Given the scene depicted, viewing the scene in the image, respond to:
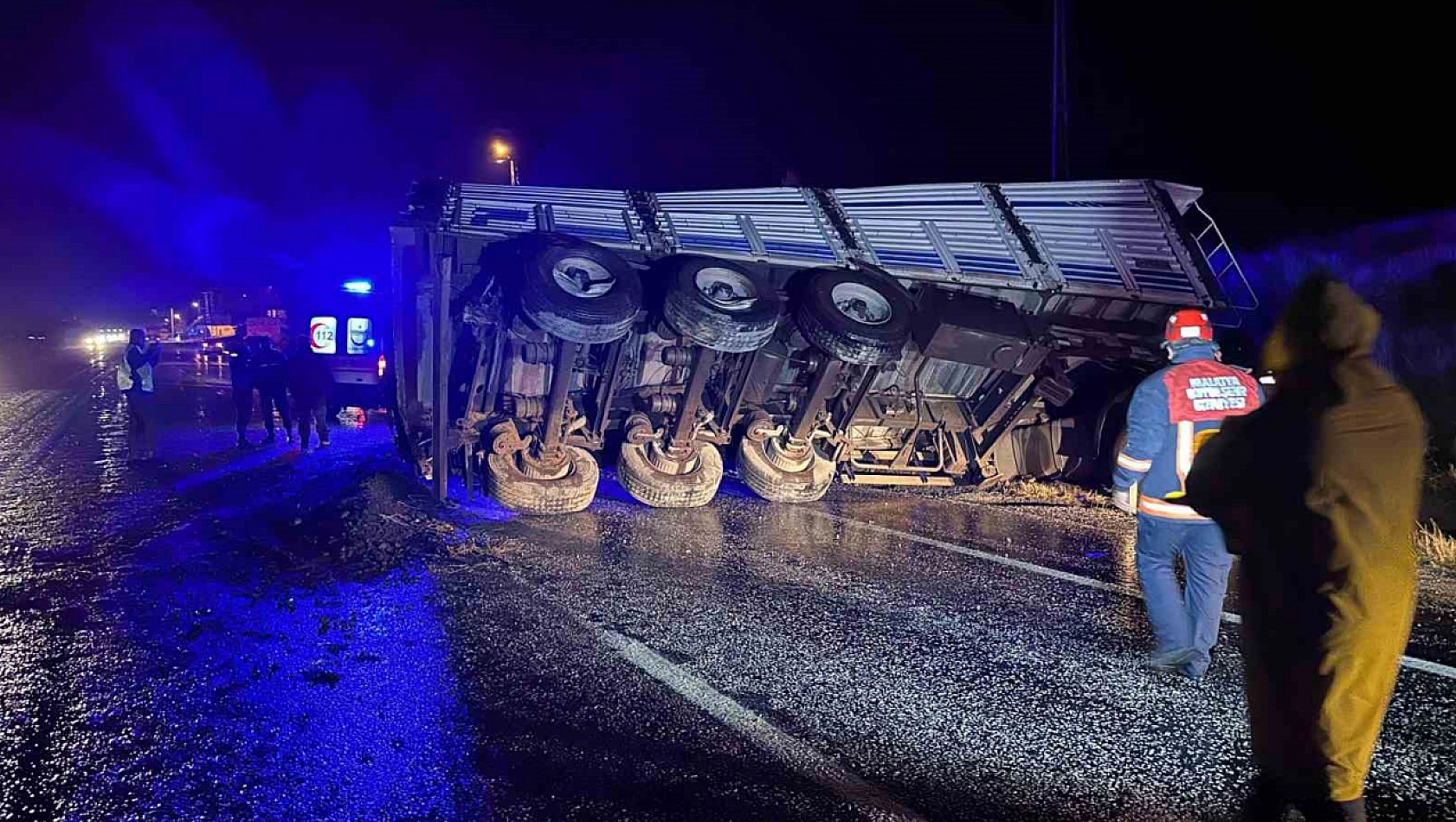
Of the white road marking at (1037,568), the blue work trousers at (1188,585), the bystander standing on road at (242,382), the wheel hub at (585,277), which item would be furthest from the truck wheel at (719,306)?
the bystander standing on road at (242,382)

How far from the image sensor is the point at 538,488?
5.63 metres

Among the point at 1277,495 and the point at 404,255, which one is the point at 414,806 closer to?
the point at 1277,495

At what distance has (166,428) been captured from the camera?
10.4m

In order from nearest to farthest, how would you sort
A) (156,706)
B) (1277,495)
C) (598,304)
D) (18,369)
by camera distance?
(1277,495) → (156,706) → (598,304) → (18,369)

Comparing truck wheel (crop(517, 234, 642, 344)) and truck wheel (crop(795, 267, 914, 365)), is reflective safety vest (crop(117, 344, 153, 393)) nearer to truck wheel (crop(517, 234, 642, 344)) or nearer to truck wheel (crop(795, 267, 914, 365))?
truck wheel (crop(517, 234, 642, 344))

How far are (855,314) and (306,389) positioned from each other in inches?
274

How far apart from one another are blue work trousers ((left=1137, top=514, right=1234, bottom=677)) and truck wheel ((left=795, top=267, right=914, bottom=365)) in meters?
Answer: 2.54

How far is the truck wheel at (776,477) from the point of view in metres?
6.32

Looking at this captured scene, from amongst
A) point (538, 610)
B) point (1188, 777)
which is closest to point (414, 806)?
point (538, 610)

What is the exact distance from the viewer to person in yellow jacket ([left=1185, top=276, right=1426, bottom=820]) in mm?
1575

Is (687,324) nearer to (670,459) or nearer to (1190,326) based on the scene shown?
(670,459)

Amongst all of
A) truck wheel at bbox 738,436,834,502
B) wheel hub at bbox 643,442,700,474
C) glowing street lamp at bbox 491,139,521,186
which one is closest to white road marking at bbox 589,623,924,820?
wheel hub at bbox 643,442,700,474

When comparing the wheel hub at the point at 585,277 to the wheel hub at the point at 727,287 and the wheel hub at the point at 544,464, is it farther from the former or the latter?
the wheel hub at the point at 544,464

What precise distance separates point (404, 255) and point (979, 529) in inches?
197
